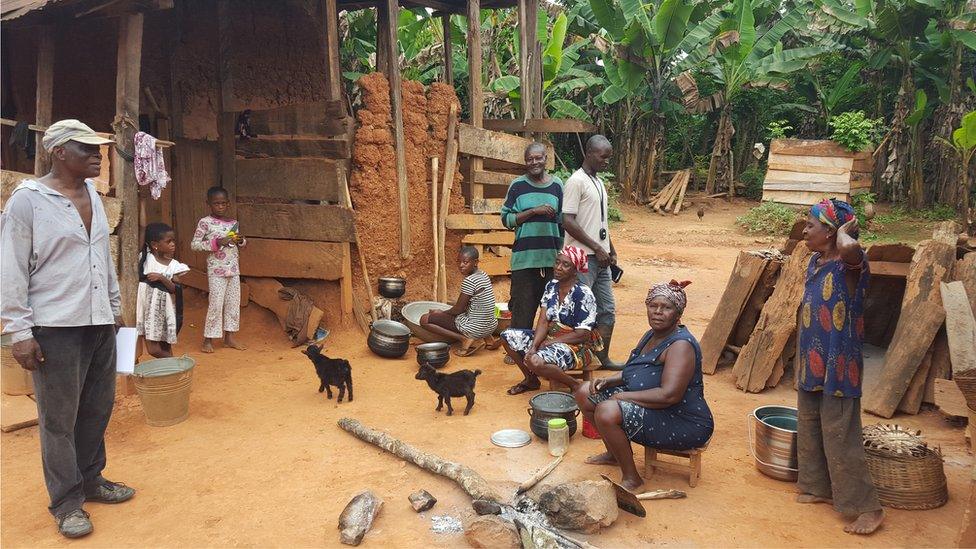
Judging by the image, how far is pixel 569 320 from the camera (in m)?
5.19

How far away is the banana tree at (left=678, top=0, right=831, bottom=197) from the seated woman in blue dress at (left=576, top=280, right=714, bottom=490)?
14210mm

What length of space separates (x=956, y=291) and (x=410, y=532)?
427 cm

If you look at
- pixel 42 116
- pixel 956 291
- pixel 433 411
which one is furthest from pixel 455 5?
pixel 956 291

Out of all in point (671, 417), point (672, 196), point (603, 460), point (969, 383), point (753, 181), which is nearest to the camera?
point (969, 383)

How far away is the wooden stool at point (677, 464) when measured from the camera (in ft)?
12.8

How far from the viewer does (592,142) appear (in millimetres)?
5668

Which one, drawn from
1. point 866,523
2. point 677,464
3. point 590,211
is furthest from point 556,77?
point 866,523

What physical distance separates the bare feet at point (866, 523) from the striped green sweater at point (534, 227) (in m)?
3.24

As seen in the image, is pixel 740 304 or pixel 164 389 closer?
pixel 164 389

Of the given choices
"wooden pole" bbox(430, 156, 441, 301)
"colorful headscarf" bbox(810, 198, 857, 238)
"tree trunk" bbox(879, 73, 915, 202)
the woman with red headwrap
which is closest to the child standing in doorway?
"wooden pole" bbox(430, 156, 441, 301)

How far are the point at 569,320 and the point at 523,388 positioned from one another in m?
0.90

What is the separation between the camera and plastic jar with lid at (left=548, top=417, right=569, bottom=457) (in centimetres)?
433

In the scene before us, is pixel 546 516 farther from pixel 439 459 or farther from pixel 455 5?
pixel 455 5

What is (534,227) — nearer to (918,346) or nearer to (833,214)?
(833,214)
